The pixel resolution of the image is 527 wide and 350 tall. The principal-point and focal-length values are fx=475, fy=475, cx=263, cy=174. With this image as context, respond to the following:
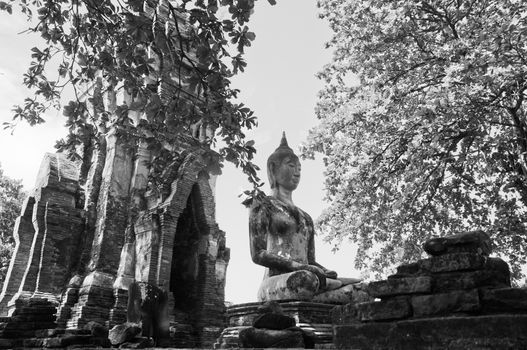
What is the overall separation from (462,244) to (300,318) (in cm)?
232

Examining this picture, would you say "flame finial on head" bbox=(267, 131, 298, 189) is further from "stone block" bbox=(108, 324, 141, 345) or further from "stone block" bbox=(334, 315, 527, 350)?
"stone block" bbox=(334, 315, 527, 350)

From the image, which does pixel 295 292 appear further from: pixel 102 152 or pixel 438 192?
pixel 102 152

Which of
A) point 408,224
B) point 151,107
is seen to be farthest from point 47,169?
point 408,224

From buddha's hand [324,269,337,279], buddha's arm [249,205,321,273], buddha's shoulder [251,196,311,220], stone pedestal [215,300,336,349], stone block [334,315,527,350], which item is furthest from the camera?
buddha's shoulder [251,196,311,220]

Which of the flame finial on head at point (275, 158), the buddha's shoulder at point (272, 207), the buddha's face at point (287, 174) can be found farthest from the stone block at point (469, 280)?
the flame finial on head at point (275, 158)

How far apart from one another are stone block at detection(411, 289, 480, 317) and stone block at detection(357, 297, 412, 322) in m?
0.05

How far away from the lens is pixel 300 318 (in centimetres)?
482

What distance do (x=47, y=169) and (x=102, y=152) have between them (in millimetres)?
1461

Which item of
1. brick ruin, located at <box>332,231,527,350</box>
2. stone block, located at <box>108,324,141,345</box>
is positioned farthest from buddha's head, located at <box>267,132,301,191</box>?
brick ruin, located at <box>332,231,527,350</box>

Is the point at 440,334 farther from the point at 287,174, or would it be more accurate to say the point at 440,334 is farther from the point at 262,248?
the point at 287,174

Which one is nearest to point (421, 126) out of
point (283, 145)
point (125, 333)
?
point (283, 145)

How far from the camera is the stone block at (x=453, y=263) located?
2.80m

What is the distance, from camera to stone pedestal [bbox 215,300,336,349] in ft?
15.0

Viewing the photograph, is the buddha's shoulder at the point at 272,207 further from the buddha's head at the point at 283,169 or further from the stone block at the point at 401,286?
the stone block at the point at 401,286
